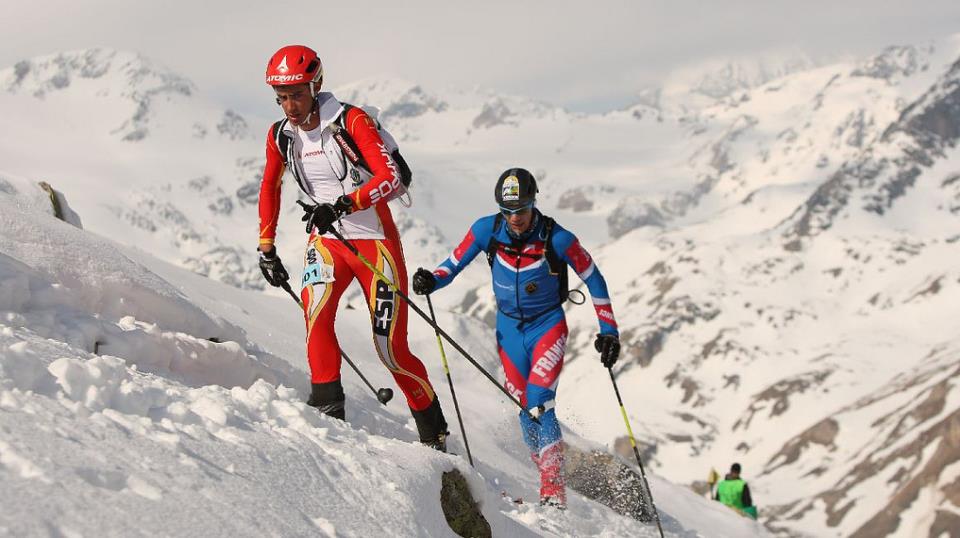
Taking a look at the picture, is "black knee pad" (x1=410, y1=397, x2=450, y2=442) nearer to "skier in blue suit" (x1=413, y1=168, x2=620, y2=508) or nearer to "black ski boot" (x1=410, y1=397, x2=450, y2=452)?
"black ski boot" (x1=410, y1=397, x2=450, y2=452)

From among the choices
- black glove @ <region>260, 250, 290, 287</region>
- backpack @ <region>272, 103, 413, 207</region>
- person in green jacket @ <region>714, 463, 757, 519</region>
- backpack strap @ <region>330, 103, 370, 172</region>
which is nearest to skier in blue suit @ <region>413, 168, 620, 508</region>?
black glove @ <region>260, 250, 290, 287</region>

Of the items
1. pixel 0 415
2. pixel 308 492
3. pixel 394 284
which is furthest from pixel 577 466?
pixel 0 415

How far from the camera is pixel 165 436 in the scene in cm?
564

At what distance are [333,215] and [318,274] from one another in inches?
28.3

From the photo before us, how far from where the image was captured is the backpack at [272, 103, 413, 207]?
912 cm

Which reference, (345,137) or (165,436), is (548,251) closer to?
(345,137)

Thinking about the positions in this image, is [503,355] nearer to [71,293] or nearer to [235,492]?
[71,293]

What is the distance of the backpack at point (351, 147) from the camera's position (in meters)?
9.12

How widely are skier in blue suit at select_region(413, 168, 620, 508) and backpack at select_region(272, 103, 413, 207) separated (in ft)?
6.16

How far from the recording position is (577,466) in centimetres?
1698

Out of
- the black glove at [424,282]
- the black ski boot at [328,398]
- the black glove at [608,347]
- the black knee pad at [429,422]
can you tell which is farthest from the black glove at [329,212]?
the black glove at [608,347]

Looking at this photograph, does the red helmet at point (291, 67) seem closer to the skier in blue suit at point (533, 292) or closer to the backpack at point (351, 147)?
the backpack at point (351, 147)

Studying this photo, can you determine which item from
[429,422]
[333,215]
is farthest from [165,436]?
[429,422]

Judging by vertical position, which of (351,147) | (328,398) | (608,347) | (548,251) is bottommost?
(328,398)
